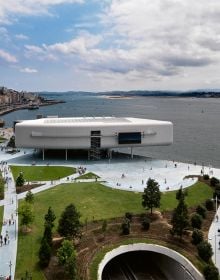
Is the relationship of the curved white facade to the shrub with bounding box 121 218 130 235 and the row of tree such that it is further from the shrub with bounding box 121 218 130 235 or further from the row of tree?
the row of tree

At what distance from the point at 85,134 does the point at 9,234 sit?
4173 centimetres

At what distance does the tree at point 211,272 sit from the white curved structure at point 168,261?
1.30 m

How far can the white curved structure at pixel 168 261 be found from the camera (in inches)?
1576

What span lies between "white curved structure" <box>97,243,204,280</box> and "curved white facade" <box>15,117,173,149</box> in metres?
43.3

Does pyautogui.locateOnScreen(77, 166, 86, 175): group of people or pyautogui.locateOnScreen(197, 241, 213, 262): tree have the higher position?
pyautogui.locateOnScreen(77, 166, 86, 175): group of people

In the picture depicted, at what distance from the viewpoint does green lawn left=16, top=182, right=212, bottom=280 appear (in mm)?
45591

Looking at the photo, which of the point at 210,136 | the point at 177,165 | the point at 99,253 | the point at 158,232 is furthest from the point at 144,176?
the point at 210,136

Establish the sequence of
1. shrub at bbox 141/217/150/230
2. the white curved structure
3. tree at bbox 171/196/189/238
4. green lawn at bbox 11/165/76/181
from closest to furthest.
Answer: the white curved structure → tree at bbox 171/196/189/238 → shrub at bbox 141/217/150/230 → green lawn at bbox 11/165/76/181

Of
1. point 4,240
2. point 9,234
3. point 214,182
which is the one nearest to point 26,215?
point 9,234

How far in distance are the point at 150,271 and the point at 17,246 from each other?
1515cm

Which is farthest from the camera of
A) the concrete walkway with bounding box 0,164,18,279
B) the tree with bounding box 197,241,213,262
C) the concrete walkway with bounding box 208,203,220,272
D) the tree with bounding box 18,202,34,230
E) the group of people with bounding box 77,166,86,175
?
the group of people with bounding box 77,166,86,175

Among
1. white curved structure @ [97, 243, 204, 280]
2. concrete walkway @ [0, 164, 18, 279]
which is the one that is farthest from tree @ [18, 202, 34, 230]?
white curved structure @ [97, 243, 204, 280]

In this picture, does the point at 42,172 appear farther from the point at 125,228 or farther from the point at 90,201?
the point at 125,228

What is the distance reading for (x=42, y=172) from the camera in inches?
2874
